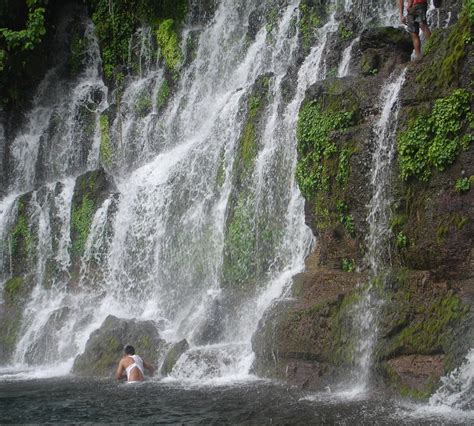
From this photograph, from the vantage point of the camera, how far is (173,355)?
14.0m

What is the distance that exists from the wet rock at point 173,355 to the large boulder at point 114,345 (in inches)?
25.8

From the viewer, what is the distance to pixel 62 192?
23453mm

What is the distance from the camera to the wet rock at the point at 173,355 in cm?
1380

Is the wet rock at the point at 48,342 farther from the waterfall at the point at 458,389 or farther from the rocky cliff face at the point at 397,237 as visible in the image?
the waterfall at the point at 458,389

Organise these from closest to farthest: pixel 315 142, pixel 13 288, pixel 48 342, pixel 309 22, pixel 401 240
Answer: pixel 401 240 → pixel 315 142 → pixel 48 342 → pixel 309 22 → pixel 13 288

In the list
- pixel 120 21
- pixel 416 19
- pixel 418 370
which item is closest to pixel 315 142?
pixel 416 19

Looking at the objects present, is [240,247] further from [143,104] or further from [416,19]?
[143,104]

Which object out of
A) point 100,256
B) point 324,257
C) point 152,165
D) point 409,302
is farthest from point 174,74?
point 409,302

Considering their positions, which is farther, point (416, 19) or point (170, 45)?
point (170, 45)

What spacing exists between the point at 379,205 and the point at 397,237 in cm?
69

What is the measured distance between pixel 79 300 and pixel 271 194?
719 cm

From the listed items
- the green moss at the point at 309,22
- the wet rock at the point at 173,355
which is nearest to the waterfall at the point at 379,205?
A: the wet rock at the point at 173,355

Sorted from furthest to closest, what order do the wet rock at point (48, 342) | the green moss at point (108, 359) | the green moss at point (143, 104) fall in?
the green moss at point (143, 104)
the wet rock at point (48, 342)
the green moss at point (108, 359)

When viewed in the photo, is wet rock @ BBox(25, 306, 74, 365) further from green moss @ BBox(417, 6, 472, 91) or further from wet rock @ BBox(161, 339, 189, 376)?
green moss @ BBox(417, 6, 472, 91)
